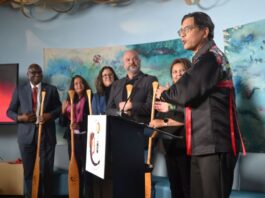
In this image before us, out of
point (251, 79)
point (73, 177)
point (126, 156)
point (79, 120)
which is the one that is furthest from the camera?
point (79, 120)

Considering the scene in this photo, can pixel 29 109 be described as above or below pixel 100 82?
below

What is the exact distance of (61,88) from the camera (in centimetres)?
410

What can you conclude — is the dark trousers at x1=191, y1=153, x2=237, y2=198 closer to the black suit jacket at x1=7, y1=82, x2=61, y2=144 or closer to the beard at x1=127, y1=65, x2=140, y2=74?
the beard at x1=127, y1=65, x2=140, y2=74

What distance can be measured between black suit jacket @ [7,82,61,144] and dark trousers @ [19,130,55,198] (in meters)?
0.07

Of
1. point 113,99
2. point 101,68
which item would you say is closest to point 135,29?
point 101,68

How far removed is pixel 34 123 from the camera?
11.5 ft

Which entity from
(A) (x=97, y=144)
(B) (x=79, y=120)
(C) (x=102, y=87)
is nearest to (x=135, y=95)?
(C) (x=102, y=87)

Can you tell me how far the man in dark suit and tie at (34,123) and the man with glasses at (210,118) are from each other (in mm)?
2040

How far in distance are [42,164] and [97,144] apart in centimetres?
212

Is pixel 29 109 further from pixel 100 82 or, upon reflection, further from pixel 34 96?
pixel 100 82

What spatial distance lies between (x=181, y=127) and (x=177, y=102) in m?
0.81

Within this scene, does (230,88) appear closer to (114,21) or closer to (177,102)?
(177,102)

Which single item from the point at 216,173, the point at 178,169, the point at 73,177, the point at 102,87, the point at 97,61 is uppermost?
the point at 97,61

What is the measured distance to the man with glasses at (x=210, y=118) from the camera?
1.69 metres
